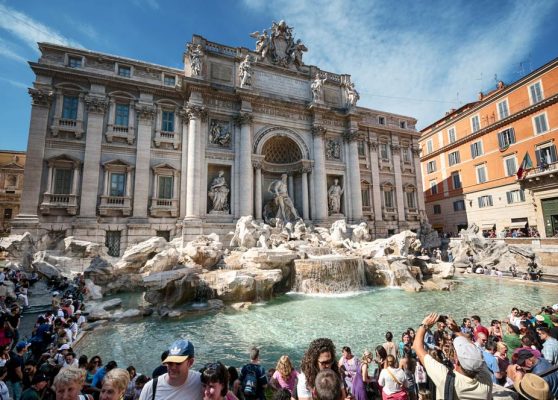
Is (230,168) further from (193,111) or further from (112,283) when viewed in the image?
(112,283)

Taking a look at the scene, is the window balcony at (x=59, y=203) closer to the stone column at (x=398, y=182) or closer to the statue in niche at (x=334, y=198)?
the statue in niche at (x=334, y=198)

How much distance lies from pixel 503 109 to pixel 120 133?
27.0 meters

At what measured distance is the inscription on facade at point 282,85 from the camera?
18500 mm

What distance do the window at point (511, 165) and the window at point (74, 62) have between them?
95.3ft

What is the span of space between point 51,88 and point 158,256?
36.0ft

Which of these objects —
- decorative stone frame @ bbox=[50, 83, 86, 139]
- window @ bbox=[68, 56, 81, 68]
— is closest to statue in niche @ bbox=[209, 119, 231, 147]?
decorative stone frame @ bbox=[50, 83, 86, 139]

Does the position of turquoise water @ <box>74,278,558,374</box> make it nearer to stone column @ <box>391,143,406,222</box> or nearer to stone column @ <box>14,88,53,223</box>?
stone column @ <box>14,88,53,223</box>

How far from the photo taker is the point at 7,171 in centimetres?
2772

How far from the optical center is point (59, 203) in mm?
13391

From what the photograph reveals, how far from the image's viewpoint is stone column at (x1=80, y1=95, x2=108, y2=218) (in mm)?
13802

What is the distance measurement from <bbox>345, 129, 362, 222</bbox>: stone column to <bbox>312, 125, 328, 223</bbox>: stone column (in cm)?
246

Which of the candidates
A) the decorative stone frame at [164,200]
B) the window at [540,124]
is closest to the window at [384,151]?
the window at [540,124]

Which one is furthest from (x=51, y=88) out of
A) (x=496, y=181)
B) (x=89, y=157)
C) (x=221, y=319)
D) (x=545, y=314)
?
(x=496, y=181)

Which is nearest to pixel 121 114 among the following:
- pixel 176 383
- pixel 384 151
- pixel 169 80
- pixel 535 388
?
pixel 169 80
